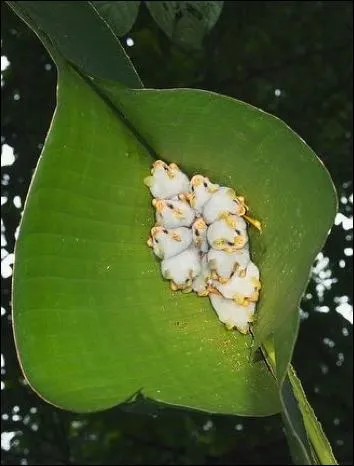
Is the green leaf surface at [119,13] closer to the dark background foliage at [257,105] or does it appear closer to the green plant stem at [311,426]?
the green plant stem at [311,426]

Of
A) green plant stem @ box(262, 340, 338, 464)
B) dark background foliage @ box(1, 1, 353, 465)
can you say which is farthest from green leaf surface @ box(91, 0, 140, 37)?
dark background foliage @ box(1, 1, 353, 465)

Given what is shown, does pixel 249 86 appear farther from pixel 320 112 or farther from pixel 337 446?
pixel 337 446

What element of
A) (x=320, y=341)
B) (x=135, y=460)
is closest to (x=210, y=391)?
(x=320, y=341)

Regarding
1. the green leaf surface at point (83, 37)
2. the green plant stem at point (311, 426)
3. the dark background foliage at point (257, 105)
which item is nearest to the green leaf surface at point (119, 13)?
the green leaf surface at point (83, 37)

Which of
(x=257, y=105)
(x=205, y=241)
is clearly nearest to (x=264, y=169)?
(x=205, y=241)

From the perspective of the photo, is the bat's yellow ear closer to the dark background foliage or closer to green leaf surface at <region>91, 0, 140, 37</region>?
green leaf surface at <region>91, 0, 140, 37</region>

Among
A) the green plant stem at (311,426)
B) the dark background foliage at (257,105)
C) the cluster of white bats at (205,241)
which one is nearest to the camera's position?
the green plant stem at (311,426)
